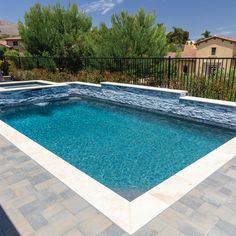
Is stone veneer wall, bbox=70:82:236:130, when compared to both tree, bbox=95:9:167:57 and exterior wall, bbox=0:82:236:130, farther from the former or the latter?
tree, bbox=95:9:167:57

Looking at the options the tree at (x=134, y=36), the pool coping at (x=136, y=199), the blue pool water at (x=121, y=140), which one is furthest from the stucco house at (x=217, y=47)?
the pool coping at (x=136, y=199)

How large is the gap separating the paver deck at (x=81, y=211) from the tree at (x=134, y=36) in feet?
33.5

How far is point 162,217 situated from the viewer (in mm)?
2314

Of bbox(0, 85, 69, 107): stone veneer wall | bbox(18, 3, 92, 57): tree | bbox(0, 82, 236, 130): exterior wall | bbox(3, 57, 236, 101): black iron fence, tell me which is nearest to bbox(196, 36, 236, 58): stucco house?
bbox(3, 57, 236, 101): black iron fence

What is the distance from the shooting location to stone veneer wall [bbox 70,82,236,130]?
6078 millimetres

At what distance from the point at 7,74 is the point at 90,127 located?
42.6 ft

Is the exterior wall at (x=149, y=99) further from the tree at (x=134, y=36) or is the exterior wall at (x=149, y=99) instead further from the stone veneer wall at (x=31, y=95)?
the tree at (x=134, y=36)

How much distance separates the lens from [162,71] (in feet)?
32.3

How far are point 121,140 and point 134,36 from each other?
8157mm

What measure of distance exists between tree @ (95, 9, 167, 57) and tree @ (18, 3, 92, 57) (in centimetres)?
294

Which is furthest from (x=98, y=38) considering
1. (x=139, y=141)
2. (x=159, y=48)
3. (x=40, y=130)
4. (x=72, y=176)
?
(x=72, y=176)

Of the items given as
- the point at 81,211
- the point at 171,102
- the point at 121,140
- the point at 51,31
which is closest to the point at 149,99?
the point at 171,102

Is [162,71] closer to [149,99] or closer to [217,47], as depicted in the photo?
[149,99]

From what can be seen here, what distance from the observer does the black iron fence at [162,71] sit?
23.5ft
